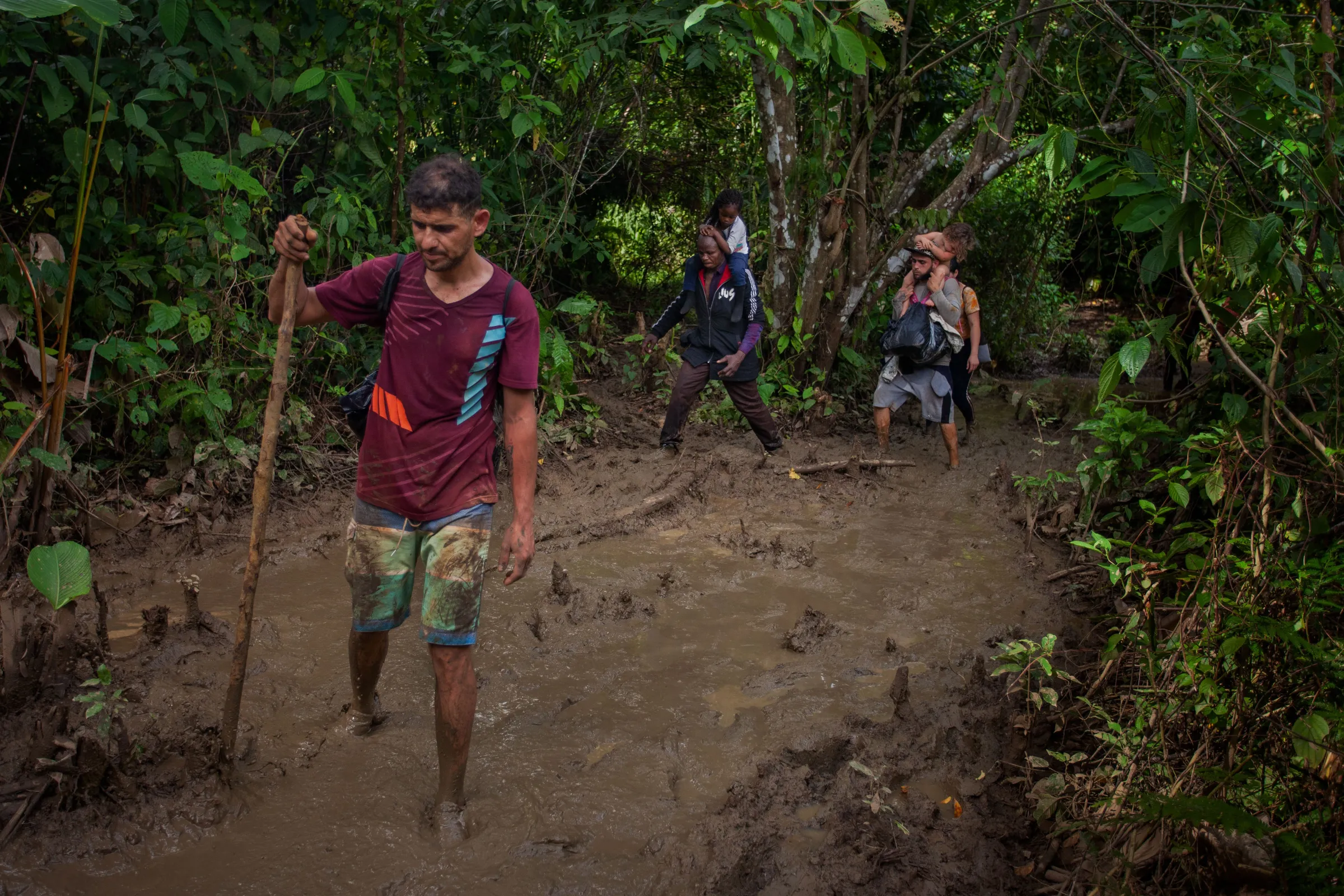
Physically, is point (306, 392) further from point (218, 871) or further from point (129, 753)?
point (218, 871)

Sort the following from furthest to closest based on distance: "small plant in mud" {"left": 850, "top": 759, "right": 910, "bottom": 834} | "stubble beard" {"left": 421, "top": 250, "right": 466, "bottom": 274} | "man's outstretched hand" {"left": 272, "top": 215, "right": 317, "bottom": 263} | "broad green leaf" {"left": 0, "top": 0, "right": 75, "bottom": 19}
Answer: "small plant in mud" {"left": 850, "top": 759, "right": 910, "bottom": 834} → "stubble beard" {"left": 421, "top": 250, "right": 466, "bottom": 274} → "man's outstretched hand" {"left": 272, "top": 215, "right": 317, "bottom": 263} → "broad green leaf" {"left": 0, "top": 0, "right": 75, "bottom": 19}

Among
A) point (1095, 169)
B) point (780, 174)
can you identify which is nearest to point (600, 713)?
point (1095, 169)

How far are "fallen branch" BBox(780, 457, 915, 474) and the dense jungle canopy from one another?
1273mm

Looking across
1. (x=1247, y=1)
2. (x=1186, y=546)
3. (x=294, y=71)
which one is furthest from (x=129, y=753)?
(x=1247, y=1)

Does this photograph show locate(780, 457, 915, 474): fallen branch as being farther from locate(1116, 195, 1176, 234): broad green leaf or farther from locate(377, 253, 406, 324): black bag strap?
locate(377, 253, 406, 324): black bag strap

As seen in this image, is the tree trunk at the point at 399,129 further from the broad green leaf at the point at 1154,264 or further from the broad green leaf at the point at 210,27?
the broad green leaf at the point at 1154,264

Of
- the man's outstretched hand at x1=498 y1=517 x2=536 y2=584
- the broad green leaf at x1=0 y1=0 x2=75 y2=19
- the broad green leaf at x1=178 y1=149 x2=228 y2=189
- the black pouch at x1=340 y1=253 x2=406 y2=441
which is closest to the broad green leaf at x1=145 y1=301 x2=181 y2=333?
the broad green leaf at x1=178 y1=149 x2=228 y2=189

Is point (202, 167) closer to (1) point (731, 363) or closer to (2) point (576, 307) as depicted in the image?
(2) point (576, 307)

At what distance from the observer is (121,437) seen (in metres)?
5.91

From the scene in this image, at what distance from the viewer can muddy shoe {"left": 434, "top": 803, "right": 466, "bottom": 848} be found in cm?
333

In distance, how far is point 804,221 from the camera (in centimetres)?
930

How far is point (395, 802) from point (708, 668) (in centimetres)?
159

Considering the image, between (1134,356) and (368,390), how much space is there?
2809mm

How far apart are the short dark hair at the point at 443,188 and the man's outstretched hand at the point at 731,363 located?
4521mm
